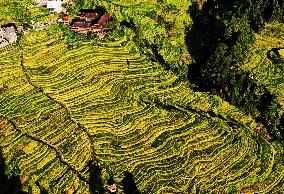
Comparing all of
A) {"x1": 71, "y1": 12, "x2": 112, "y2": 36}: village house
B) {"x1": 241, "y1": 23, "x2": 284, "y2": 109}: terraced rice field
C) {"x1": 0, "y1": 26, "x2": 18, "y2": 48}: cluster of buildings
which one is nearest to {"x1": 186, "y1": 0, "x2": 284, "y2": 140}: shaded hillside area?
{"x1": 241, "y1": 23, "x2": 284, "y2": 109}: terraced rice field

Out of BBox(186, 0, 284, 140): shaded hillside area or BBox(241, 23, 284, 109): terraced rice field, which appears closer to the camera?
BBox(186, 0, 284, 140): shaded hillside area

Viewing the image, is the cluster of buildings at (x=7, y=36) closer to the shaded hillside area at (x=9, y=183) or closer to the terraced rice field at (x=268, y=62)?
the shaded hillside area at (x=9, y=183)

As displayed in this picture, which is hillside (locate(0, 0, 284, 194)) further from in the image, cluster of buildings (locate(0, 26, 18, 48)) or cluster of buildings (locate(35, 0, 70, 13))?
cluster of buildings (locate(35, 0, 70, 13))

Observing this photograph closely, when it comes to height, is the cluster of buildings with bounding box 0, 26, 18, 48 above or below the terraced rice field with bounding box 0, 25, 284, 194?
above

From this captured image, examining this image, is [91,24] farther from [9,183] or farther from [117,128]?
[9,183]

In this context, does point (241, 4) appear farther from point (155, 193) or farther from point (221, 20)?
point (155, 193)

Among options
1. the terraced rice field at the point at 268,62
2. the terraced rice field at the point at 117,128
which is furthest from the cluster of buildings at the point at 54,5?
the terraced rice field at the point at 268,62

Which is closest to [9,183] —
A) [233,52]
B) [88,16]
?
[88,16]
